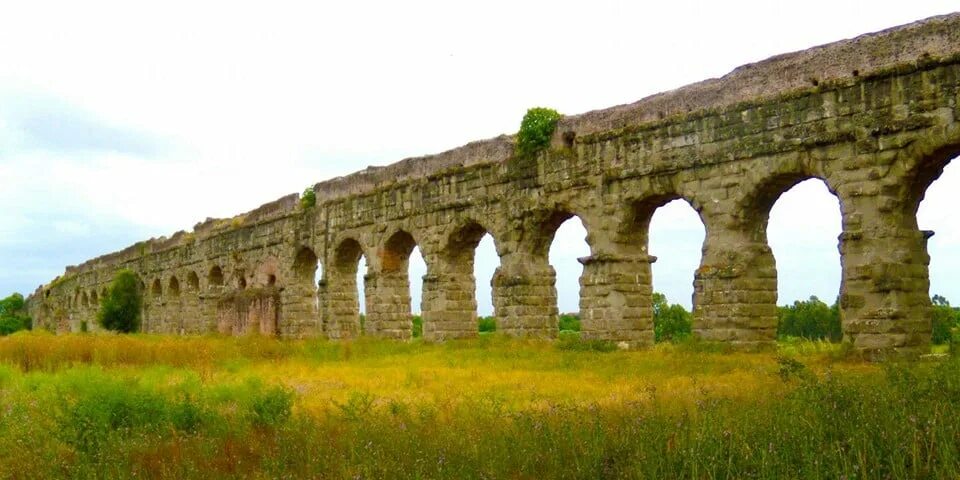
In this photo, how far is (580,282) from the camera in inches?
679

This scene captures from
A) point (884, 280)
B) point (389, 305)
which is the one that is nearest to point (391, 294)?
point (389, 305)

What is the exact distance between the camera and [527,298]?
18.5 meters

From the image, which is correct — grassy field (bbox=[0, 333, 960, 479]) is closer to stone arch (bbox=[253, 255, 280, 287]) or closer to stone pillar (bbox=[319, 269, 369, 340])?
stone pillar (bbox=[319, 269, 369, 340])

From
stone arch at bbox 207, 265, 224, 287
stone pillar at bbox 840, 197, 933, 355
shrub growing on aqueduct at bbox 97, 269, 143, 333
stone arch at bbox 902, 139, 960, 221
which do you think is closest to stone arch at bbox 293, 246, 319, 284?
stone arch at bbox 207, 265, 224, 287

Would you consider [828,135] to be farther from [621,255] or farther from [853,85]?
[621,255]

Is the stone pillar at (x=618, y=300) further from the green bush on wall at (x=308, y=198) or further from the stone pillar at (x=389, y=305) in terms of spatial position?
the green bush on wall at (x=308, y=198)

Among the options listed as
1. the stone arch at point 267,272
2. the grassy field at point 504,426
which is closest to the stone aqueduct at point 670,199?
the stone arch at point 267,272

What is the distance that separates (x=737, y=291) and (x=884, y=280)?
7.80ft

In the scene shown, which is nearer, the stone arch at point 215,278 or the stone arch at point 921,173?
the stone arch at point 921,173

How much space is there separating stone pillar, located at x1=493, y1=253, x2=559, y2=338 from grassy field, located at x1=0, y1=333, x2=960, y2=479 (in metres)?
5.99

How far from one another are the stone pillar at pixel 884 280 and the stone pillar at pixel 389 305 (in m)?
12.1

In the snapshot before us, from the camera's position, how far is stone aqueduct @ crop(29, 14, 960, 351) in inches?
502

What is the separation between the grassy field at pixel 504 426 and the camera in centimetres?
516

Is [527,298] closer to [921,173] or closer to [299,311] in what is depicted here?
[921,173]
